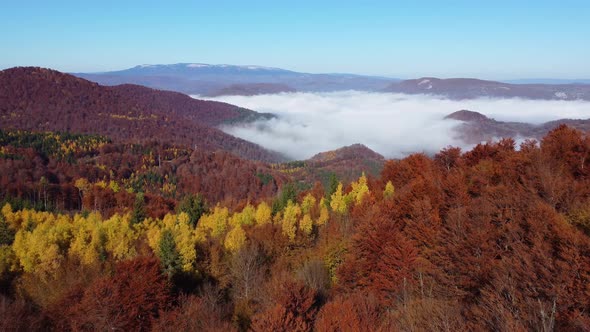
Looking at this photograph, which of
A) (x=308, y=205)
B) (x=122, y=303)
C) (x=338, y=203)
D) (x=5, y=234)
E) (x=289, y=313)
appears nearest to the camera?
(x=289, y=313)

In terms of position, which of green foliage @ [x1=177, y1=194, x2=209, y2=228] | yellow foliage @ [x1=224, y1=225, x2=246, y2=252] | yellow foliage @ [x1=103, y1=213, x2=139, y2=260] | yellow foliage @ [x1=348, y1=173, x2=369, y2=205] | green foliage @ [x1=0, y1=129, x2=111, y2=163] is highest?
yellow foliage @ [x1=348, y1=173, x2=369, y2=205]

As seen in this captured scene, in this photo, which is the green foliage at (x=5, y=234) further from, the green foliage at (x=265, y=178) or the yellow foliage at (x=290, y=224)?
the green foliage at (x=265, y=178)

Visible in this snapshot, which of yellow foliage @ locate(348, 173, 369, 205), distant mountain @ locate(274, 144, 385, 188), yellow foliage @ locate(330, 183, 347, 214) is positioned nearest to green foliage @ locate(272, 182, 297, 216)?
yellow foliage @ locate(330, 183, 347, 214)

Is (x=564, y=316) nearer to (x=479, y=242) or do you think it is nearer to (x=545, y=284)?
(x=545, y=284)

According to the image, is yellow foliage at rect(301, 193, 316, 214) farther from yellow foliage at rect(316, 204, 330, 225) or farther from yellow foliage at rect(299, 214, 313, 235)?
yellow foliage at rect(299, 214, 313, 235)

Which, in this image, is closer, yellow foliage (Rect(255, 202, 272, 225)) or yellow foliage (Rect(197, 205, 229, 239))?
yellow foliage (Rect(197, 205, 229, 239))

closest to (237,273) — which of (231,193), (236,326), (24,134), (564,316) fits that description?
(236,326)

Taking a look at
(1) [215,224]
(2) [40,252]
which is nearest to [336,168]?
(1) [215,224]

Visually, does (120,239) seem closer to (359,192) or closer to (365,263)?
(359,192)

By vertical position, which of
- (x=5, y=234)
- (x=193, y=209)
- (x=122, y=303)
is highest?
(x=122, y=303)
